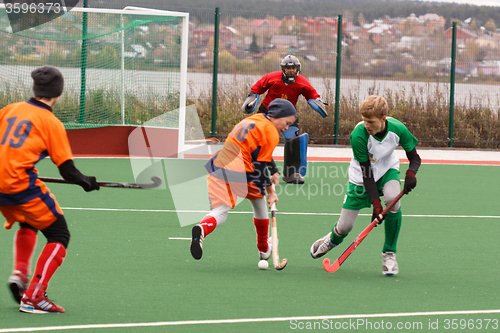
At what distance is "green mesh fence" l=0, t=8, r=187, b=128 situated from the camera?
13164mm

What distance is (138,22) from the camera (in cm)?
1319

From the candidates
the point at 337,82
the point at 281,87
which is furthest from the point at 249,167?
the point at 337,82

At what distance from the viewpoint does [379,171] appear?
5.50 meters

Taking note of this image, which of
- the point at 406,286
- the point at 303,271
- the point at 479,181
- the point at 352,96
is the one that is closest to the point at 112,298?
the point at 303,271

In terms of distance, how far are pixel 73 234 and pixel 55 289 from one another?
1.94m

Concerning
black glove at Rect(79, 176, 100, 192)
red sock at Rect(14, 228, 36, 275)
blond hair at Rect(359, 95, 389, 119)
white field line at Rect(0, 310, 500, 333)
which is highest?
blond hair at Rect(359, 95, 389, 119)

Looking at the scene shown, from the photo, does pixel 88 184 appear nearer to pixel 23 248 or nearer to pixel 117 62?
pixel 23 248

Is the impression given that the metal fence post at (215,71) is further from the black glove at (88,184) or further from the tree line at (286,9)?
the black glove at (88,184)

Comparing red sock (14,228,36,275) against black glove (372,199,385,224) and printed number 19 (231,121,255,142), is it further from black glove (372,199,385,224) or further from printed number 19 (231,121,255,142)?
black glove (372,199,385,224)

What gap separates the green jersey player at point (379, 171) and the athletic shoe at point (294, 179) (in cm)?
470

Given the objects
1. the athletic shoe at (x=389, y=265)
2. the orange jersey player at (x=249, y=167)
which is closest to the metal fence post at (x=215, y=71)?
the orange jersey player at (x=249, y=167)

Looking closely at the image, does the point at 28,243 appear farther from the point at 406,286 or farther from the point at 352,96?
the point at 352,96

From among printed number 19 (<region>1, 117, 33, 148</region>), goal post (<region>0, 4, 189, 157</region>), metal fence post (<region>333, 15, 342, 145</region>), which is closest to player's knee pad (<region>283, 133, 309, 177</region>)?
goal post (<region>0, 4, 189, 157</region>)

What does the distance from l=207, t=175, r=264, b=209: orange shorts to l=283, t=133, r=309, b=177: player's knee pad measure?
175 inches
